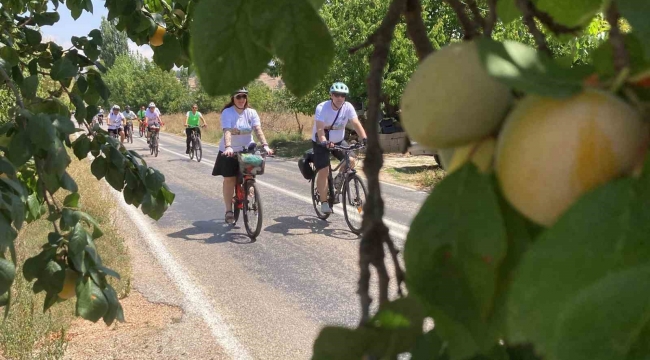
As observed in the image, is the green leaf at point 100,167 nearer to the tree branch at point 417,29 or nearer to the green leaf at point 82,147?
the green leaf at point 82,147

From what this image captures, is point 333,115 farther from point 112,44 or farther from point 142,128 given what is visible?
point 112,44

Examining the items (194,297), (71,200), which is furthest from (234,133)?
(71,200)

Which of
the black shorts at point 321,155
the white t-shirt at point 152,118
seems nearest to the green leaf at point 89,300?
the black shorts at point 321,155

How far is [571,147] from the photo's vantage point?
0.37 meters

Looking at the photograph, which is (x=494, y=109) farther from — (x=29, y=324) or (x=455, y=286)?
(x=29, y=324)

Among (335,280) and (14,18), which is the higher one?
(14,18)

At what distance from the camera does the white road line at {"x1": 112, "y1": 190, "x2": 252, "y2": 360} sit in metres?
4.04

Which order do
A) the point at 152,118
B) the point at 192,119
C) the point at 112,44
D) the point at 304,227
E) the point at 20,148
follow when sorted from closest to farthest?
1. the point at 20,148
2. the point at 304,227
3. the point at 192,119
4. the point at 152,118
5. the point at 112,44

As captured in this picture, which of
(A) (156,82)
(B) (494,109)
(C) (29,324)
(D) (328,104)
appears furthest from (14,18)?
(A) (156,82)

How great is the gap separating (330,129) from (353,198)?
2.57 feet

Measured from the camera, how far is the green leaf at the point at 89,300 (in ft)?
6.93

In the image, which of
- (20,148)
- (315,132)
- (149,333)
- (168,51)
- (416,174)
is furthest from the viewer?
(416,174)

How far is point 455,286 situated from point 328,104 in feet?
19.8

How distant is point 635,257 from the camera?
336mm
